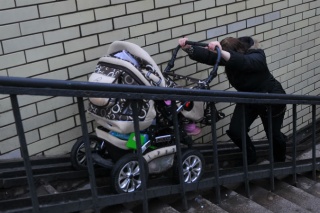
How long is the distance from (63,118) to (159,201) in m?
1.04

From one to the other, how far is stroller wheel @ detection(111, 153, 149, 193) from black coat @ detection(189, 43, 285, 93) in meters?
1.26

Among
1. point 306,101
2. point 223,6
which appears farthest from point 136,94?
point 223,6

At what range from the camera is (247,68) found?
145 inches

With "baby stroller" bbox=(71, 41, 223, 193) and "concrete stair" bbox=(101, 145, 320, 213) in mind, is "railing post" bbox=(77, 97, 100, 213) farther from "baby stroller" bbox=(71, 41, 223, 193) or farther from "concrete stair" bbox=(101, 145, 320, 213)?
"concrete stair" bbox=(101, 145, 320, 213)

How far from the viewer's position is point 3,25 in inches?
114

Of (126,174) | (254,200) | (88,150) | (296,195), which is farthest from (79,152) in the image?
(296,195)

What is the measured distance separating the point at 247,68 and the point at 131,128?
1350mm

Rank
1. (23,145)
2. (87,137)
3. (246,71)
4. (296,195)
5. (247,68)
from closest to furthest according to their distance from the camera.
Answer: (23,145) → (87,137) → (296,195) → (247,68) → (246,71)

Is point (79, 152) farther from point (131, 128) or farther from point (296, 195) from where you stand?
point (296, 195)

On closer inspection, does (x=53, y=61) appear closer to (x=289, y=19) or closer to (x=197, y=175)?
(x=197, y=175)

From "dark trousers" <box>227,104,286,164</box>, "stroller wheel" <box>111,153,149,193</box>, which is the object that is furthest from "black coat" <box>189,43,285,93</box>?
"stroller wheel" <box>111,153,149,193</box>

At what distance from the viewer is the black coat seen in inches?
142

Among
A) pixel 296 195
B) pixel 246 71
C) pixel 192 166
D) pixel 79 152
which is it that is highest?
pixel 246 71

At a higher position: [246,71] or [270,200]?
[246,71]
